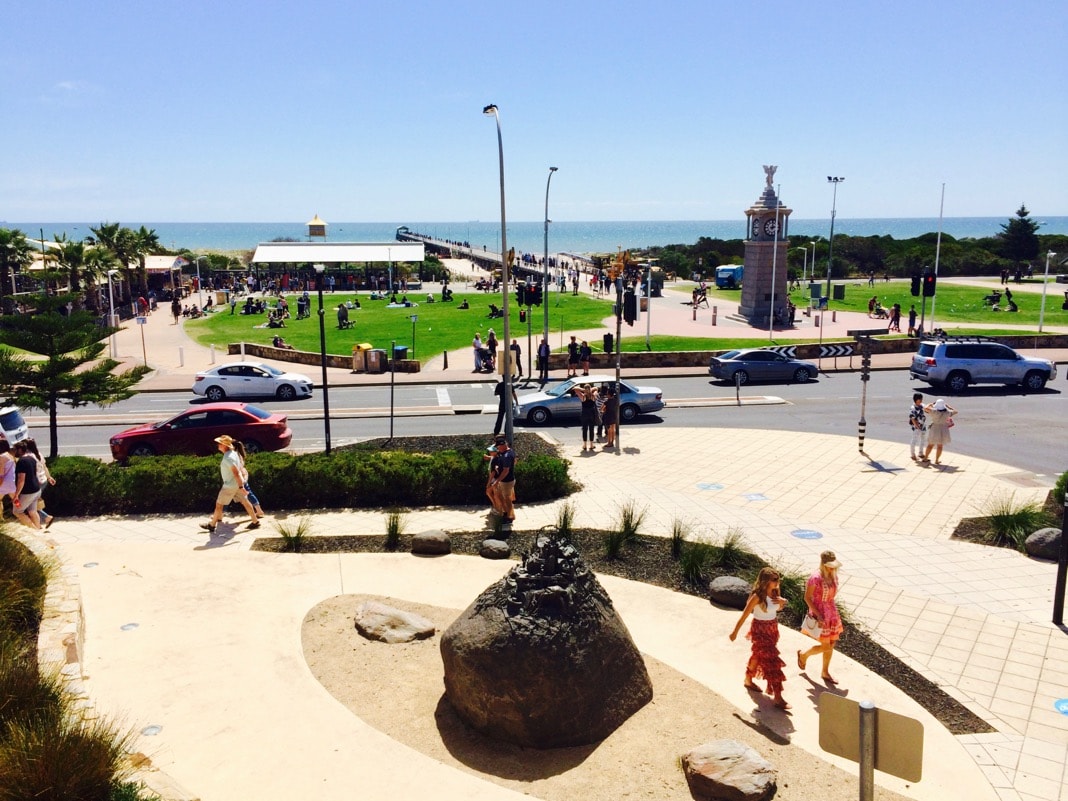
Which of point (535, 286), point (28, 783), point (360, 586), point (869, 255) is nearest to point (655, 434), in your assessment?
point (535, 286)

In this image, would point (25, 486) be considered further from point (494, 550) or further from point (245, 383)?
point (245, 383)

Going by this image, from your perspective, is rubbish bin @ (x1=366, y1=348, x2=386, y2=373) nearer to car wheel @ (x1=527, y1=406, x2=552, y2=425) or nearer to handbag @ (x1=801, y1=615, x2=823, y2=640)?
car wheel @ (x1=527, y1=406, x2=552, y2=425)

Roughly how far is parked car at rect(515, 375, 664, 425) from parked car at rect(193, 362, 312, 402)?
8.84 m

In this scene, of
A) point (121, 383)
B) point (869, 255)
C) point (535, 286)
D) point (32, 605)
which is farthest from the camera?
point (869, 255)

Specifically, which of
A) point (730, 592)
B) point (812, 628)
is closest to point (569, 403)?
point (730, 592)

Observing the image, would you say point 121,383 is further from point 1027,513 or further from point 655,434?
point 1027,513

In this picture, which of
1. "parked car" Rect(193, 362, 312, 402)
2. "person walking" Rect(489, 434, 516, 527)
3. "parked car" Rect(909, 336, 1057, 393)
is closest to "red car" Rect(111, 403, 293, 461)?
"person walking" Rect(489, 434, 516, 527)

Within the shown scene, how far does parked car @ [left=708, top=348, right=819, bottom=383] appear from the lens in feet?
101

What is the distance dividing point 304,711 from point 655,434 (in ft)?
50.8

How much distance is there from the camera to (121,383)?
18.4 m

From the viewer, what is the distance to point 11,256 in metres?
46.7

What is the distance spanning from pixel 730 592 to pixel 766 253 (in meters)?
34.4

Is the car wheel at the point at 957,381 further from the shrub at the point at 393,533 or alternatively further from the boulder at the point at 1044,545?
the shrub at the point at 393,533

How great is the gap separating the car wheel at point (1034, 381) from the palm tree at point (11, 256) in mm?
45377
